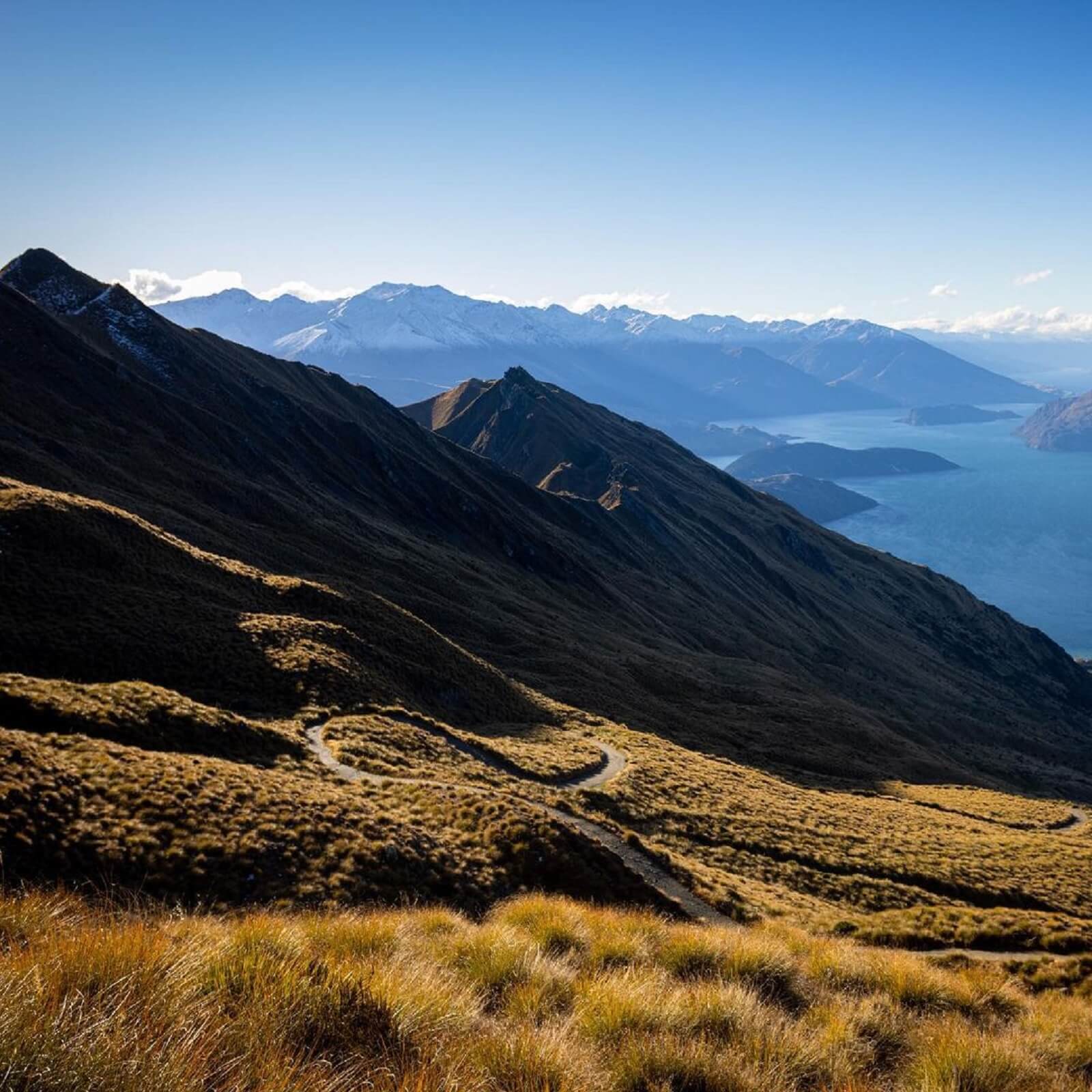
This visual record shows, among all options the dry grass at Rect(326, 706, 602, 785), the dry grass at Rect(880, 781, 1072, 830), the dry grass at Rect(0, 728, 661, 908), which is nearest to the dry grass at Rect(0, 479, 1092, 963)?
the dry grass at Rect(0, 728, 661, 908)

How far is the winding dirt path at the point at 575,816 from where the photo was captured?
21.8 m

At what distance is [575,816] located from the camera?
2786cm

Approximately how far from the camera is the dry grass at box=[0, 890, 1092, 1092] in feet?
Answer: 16.0

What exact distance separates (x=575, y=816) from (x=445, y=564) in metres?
65.2

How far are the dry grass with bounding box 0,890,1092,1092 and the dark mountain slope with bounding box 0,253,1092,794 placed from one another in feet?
89.4

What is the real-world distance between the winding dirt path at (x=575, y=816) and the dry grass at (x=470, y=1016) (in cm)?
1047

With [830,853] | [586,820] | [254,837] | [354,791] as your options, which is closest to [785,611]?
[830,853]

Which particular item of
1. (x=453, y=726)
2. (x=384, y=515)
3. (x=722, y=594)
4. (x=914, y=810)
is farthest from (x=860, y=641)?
(x=453, y=726)

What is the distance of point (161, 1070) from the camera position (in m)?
4.38

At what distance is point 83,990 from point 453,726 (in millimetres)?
37499

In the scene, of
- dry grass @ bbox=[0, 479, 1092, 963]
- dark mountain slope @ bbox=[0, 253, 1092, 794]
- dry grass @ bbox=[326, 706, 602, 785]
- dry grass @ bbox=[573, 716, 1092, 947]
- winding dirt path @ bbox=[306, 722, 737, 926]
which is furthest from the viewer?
dark mountain slope @ bbox=[0, 253, 1092, 794]

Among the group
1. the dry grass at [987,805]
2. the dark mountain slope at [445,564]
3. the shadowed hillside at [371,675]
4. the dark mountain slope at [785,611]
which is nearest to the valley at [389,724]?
the shadowed hillside at [371,675]

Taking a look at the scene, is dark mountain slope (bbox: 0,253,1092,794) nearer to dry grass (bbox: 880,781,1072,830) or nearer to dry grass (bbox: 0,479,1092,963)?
dry grass (bbox: 0,479,1092,963)

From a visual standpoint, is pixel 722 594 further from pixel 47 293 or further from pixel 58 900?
pixel 58 900
